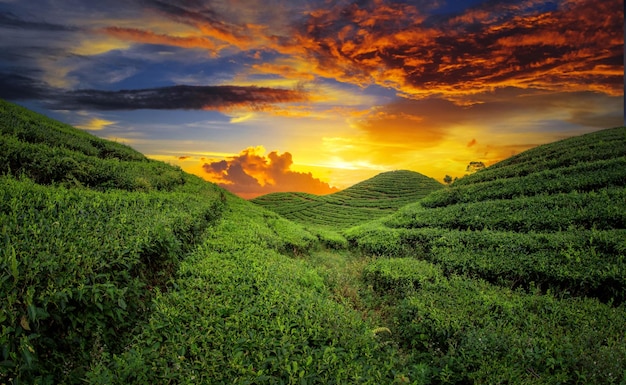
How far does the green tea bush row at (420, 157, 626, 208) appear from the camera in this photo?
11852 millimetres

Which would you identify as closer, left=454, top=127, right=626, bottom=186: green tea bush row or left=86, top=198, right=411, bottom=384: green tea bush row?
left=86, top=198, right=411, bottom=384: green tea bush row

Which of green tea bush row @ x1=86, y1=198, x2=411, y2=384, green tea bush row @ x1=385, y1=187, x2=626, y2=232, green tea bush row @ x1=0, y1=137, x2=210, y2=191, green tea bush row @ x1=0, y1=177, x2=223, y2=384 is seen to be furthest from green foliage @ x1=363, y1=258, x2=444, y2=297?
green tea bush row @ x1=0, y1=137, x2=210, y2=191

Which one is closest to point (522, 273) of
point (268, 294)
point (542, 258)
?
point (542, 258)

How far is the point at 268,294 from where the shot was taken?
5508 mm

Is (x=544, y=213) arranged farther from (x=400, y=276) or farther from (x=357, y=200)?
(x=357, y=200)

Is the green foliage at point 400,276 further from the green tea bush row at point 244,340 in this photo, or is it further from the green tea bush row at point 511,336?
the green tea bush row at point 244,340

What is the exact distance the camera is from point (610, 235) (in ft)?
27.7

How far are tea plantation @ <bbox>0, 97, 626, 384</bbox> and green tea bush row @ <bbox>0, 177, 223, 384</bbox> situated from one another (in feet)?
0.08

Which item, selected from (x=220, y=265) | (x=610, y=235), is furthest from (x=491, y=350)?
(x=610, y=235)

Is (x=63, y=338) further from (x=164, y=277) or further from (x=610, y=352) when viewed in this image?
(x=610, y=352)

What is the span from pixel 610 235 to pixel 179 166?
19310 millimetres

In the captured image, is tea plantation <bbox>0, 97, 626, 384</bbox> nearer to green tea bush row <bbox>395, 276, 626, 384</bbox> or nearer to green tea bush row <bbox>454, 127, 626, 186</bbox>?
green tea bush row <bbox>395, 276, 626, 384</bbox>

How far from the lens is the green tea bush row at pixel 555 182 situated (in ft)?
38.9

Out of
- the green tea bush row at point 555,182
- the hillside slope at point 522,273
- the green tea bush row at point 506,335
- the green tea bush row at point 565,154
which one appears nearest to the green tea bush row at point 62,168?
the hillside slope at point 522,273
